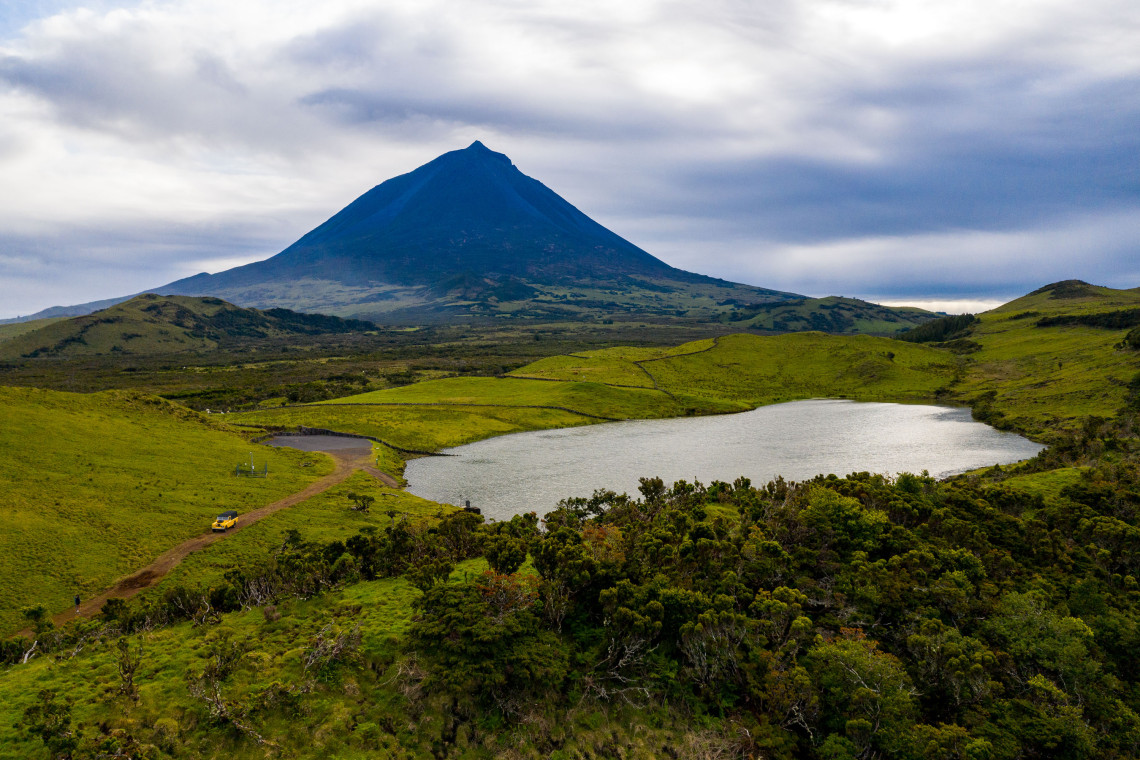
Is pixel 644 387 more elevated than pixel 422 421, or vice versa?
pixel 644 387

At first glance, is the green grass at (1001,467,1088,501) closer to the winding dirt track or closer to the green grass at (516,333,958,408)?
the winding dirt track

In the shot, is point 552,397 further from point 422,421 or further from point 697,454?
point 697,454

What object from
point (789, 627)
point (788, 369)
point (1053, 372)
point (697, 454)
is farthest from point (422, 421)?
point (1053, 372)

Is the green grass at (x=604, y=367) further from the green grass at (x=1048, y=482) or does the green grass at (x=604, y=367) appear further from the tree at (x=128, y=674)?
the tree at (x=128, y=674)

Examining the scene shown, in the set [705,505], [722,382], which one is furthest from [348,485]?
[722,382]

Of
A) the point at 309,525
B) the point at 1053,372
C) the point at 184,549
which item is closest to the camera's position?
the point at 184,549

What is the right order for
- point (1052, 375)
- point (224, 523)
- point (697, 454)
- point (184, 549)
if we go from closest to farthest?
1. point (184, 549)
2. point (224, 523)
3. point (697, 454)
4. point (1052, 375)
